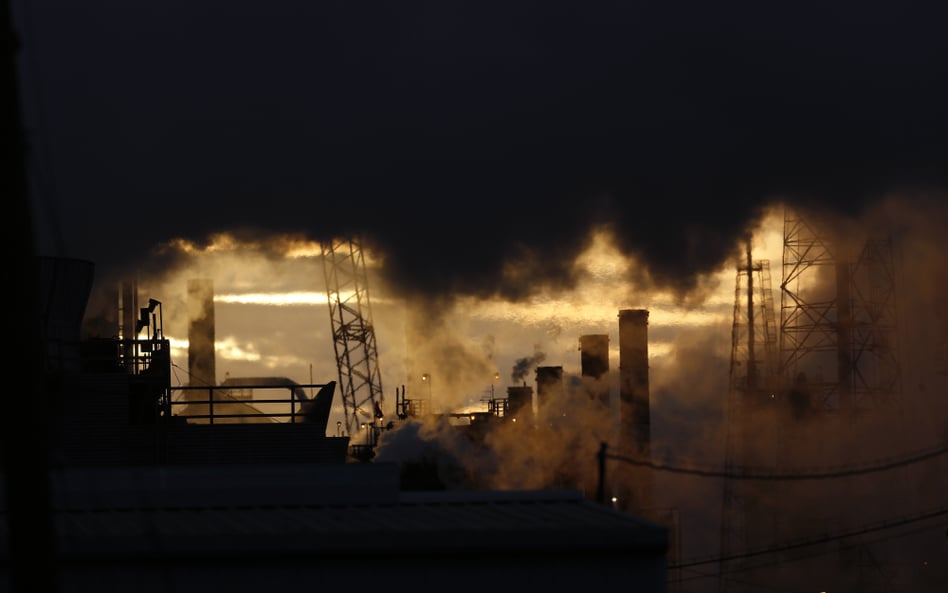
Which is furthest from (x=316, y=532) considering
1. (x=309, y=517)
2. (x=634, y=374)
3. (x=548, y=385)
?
(x=548, y=385)

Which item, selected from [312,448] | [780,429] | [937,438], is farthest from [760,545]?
[312,448]

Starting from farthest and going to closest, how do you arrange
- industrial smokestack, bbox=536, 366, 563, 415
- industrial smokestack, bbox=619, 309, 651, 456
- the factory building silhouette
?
industrial smokestack, bbox=536, 366, 563, 415 < industrial smokestack, bbox=619, 309, 651, 456 < the factory building silhouette

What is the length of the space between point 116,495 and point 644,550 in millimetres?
9477

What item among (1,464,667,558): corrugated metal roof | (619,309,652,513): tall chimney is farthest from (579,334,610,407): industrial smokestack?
(1,464,667,558): corrugated metal roof

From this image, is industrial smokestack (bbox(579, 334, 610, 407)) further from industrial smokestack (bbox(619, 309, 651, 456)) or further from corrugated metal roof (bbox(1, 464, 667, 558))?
corrugated metal roof (bbox(1, 464, 667, 558))

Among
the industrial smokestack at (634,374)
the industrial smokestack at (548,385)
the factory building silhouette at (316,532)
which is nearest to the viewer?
the factory building silhouette at (316,532)

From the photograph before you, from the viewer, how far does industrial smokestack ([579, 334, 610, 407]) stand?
303 feet

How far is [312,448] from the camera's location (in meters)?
41.5

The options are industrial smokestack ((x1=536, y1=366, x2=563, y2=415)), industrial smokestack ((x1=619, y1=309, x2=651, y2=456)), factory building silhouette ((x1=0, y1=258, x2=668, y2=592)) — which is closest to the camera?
factory building silhouette ((x1=0, y1=258, x2=668, y2=592))

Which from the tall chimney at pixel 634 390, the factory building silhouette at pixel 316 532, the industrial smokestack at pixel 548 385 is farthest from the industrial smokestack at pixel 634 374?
the factory building silhouette at pixel 316 532

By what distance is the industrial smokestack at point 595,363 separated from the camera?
92312 millimetres

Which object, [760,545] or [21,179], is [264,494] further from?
[760,545]

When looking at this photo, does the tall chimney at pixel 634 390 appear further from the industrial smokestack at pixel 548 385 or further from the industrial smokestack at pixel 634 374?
the industrial smokestack at pixel 548 385

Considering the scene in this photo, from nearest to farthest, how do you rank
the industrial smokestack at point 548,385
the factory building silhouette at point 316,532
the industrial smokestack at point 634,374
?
the factory building silhouette at point 316,532
the industrial smokestack at point 634,374
the industrial smokestack at point 548,385
